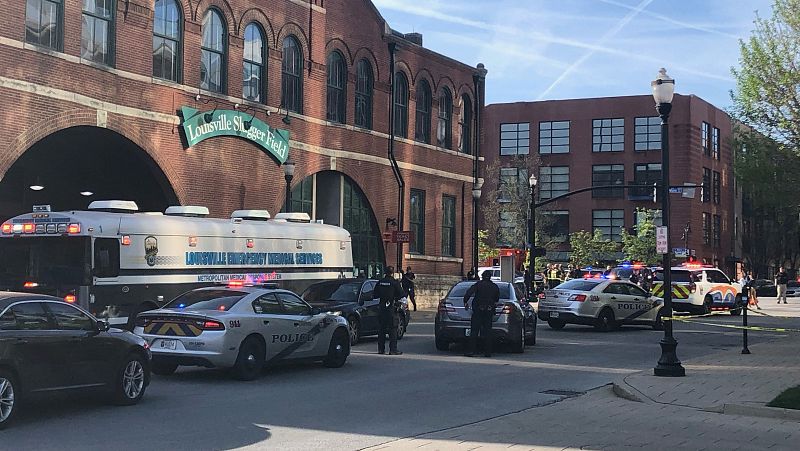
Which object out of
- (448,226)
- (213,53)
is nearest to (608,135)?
(448,226)

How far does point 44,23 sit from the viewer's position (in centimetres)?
2344

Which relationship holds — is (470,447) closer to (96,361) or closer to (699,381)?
(96,361)

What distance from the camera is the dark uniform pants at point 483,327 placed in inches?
728

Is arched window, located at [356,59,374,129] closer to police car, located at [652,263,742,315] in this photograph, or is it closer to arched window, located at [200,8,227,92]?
arched window, located at [200,8,227,92]

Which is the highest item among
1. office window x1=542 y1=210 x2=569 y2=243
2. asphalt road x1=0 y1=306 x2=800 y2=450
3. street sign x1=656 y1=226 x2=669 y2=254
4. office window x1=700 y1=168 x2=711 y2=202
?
office window x1=700 y1=168 x2=711 y2=202

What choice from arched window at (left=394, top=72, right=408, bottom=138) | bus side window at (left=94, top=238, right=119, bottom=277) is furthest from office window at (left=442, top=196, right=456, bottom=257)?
bus side window at (left=94, top=238, right=119, bottom=277)

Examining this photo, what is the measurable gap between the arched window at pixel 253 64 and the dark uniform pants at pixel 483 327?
14.9 m

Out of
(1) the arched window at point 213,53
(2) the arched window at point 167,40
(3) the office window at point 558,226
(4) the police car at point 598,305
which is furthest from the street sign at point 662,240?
(3) the office window at point 558,226

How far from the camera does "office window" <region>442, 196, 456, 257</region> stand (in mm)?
41875

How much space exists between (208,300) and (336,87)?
21605 mm

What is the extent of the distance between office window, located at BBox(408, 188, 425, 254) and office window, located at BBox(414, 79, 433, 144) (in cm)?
248

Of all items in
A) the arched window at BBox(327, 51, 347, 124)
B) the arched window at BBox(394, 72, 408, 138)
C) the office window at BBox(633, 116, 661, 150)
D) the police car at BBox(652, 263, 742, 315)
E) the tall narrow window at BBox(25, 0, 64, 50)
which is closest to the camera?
the tall narrow window at BBox(25, 0, 64, 50)

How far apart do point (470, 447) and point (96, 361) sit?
15.2ft

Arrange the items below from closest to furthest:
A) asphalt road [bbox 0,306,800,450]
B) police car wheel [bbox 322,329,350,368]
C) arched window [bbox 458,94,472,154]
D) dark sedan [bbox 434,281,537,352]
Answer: asphalt road [bbox 0,306,800,450], police car wheel [bbox 322,329,350,368], dark sedan [bbox 434,281,537,352], arched window [bbox 458,94,472,154]
